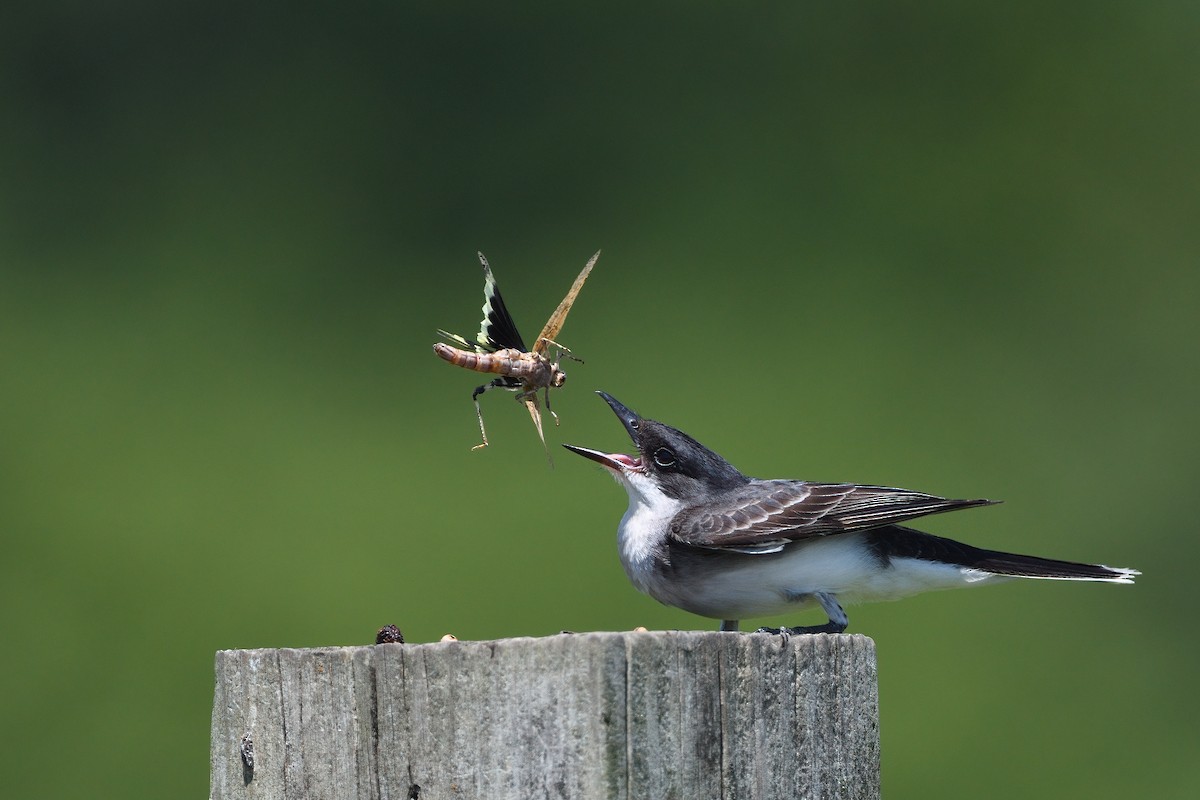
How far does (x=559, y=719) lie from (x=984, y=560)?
2516 mm

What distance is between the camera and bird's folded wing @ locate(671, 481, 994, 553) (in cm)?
379

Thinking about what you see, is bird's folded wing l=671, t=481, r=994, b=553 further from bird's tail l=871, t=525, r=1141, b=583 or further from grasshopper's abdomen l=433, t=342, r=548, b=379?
grasshopper's abdomen l=433, t=342, r=548, b=379

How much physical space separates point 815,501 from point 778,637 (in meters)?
1.61

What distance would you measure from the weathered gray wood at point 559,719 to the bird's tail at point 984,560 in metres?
1.75

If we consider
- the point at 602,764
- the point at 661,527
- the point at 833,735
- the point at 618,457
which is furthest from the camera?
the point at 618,457

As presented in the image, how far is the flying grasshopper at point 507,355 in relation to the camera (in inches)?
149

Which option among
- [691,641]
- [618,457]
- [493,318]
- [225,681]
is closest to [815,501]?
[618,457]

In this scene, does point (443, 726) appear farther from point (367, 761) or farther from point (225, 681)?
point (225, 681)

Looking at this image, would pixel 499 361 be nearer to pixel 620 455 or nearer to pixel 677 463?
pixel 620 455

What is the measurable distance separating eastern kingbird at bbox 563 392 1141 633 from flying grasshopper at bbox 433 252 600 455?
0.27 metres

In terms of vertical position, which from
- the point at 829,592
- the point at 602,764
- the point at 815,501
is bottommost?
the point at 602,764

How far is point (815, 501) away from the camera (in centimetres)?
395

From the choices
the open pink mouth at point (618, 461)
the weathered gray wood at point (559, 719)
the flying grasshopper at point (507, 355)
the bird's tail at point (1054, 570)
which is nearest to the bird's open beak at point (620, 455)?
the open pink mouth at point (618, 461)

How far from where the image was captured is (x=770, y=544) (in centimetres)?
379
